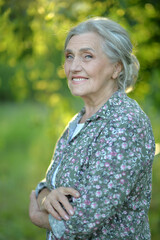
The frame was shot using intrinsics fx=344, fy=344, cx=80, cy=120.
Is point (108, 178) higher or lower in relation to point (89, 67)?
lower

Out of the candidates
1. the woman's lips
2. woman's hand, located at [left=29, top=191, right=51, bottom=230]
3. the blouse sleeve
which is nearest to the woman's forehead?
the woman's lips

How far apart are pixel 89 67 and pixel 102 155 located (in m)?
0.57

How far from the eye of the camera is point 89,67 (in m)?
2.02

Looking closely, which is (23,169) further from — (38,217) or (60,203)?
(60,203)

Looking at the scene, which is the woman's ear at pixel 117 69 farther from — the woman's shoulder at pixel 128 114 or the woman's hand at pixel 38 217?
the woman's hand at pixel 38 217

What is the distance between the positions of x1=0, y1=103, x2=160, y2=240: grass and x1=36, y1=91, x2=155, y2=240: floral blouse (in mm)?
1284

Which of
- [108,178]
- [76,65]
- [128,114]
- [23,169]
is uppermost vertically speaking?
[23,169]

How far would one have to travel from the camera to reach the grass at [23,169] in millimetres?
4723

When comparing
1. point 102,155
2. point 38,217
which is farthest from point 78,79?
point 38,217

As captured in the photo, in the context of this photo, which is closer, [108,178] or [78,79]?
[108,178]

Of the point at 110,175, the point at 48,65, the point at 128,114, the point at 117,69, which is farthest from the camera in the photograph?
the point at 48,65

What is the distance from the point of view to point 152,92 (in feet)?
12.3

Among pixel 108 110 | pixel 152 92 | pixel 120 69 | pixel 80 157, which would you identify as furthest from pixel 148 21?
pixel 80 157

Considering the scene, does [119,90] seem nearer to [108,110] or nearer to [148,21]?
[108,110]
